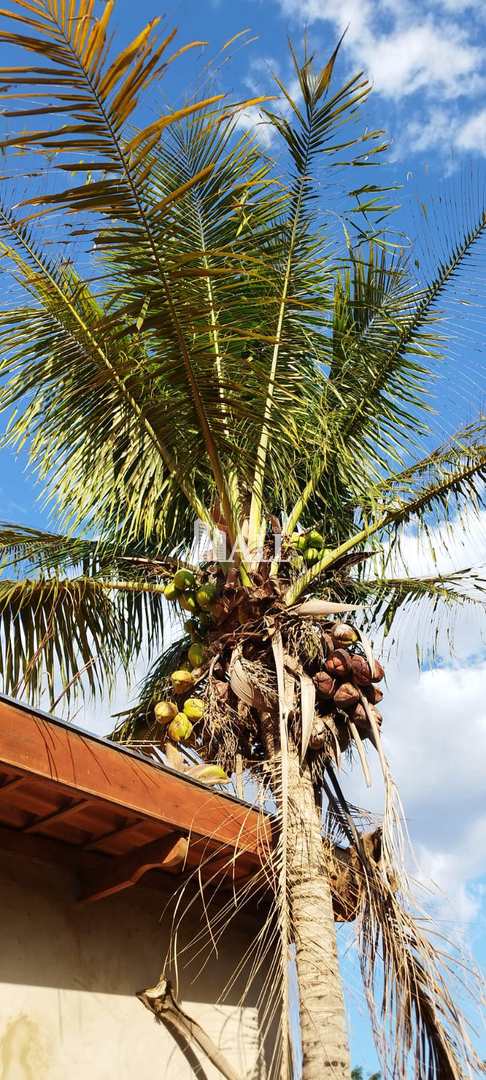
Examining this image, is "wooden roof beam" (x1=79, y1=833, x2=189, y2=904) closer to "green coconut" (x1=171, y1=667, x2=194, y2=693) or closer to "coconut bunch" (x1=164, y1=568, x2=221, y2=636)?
"green coconut" (x1=171, y1=667, x2=194, y2=693)

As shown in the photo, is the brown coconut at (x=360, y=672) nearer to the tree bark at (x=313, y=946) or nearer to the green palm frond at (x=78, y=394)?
the tree bark at (x=313, y=946)

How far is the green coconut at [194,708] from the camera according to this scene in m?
5.10

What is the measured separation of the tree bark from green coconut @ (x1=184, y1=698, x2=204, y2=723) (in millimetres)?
632

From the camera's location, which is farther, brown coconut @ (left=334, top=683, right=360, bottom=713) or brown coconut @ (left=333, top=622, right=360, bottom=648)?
brown coconut @ (left=333, top=622, right=360, bottom=648)

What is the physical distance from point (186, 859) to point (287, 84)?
3.95 meters

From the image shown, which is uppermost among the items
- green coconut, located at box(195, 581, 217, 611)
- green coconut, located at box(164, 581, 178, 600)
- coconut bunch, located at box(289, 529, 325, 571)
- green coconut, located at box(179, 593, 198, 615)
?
coconut bunch, located at box(289, 529, 325, 571)

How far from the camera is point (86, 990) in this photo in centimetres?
398

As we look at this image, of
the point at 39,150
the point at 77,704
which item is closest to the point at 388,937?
the point at 77,704

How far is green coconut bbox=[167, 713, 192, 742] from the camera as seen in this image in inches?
202

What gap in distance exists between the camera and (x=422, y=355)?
6.09 meters

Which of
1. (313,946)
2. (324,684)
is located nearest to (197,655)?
(324,684)

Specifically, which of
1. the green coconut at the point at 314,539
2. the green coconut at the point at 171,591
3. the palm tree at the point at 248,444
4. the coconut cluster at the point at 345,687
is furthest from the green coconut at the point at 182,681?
the green coconut at the point at 314,539

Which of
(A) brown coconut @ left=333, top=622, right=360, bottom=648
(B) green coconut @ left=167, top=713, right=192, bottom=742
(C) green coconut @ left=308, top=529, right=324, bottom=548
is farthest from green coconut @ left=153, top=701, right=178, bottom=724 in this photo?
(C) green coconut @ left=308, top=529, right=324, bottom=548

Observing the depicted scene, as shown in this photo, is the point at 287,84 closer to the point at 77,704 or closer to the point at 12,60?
the point at 12,60
